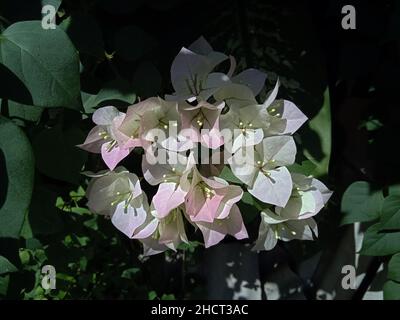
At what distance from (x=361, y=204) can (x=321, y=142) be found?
0.56ft

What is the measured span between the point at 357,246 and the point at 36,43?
3.11 ft

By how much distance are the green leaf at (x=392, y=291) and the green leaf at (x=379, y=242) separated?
0.22 feet

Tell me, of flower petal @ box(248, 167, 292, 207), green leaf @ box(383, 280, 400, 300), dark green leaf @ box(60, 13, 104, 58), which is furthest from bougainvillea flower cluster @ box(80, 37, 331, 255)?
green leaf @ box(383, 280, 400, 300)

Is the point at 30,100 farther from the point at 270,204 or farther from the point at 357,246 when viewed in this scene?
the point at 357,246

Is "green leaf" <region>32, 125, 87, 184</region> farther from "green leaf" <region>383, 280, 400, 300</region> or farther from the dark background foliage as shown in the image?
"green leaf" <region>383, 280, 400, 300</region>

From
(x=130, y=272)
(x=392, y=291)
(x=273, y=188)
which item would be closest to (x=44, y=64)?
(x=273, y=188)

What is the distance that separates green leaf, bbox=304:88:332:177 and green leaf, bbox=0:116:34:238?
453 mm

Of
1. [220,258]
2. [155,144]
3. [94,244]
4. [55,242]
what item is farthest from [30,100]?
[220,258]

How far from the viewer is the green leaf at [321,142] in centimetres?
94

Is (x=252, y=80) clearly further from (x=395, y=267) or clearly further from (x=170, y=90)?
(x=395, y=267)

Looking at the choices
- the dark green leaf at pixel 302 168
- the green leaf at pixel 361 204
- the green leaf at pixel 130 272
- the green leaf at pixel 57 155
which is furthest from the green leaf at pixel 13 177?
the green leaf at pixel 130 272

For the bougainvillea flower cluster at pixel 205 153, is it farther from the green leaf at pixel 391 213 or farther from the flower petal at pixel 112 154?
the green leaf at pixel 391 213

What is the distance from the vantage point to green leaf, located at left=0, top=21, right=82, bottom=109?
2.31ft

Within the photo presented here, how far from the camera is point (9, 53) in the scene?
2.33ft
